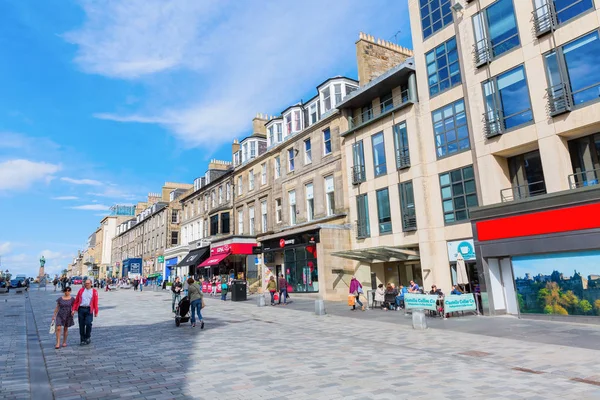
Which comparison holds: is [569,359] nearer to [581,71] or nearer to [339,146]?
[581,71]

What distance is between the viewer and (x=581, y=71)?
13891 mm

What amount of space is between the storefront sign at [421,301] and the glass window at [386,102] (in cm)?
1139

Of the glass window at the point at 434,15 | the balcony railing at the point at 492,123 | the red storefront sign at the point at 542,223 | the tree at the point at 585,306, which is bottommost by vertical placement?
the tree at the point at 585,306

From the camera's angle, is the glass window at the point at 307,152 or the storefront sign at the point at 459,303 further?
the glass window at the point at 307,152

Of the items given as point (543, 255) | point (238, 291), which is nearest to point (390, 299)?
point (543, 255)

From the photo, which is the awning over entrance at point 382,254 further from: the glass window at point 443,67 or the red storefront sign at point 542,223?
the glass window at point 443,67

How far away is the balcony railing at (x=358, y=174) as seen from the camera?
929 inches

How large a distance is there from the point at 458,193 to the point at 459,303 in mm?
5734

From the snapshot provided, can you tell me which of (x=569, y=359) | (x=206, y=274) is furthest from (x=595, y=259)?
(x=206, y=274)

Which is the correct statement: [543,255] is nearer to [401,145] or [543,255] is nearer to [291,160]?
[401,145]

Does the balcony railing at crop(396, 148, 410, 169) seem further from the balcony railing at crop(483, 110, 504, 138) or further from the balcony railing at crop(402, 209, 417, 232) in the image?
the balcony railing at crop(483, 110, 504, 138)

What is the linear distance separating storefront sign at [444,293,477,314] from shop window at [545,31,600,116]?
761cm

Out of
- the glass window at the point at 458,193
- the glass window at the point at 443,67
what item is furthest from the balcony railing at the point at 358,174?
the glass window at the point at 443,67

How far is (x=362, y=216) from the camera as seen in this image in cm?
2355
